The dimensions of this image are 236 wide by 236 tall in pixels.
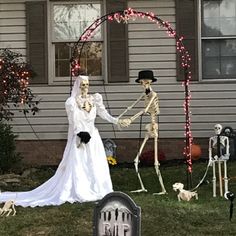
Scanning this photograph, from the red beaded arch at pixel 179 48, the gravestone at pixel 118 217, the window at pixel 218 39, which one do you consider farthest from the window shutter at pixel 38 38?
the gravestone at pixel 118 217

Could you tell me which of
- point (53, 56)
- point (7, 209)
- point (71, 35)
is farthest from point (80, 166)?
point (71, 35)

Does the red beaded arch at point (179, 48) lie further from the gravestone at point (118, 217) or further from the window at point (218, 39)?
the gravestone at point (118, 217)

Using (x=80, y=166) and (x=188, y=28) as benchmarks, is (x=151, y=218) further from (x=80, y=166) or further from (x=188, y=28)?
(x=188, y=28)

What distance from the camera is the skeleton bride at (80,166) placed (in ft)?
30.4

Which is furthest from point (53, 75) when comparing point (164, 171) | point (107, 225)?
point (107, 225)

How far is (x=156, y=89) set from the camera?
45.9ft

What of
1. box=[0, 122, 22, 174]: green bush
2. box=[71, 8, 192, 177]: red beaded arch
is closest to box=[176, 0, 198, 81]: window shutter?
box=[71, 8, 192, 177]: red beaded arch

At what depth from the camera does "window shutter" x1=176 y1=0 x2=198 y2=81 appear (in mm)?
13914

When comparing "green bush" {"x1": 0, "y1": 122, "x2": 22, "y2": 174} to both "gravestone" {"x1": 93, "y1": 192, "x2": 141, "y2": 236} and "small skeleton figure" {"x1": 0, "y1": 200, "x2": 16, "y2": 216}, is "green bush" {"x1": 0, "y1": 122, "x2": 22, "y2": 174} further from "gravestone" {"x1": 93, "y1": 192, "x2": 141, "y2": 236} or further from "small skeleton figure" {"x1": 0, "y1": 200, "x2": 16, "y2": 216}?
"gravestone" {"x1": 93, "y1": 192, "x2": 141, "y2": 236}

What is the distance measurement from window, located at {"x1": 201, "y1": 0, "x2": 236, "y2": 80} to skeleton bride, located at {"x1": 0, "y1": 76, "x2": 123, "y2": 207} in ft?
16.2

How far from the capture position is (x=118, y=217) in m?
5.42

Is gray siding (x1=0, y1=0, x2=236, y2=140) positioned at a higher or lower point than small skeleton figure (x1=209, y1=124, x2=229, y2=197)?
higher

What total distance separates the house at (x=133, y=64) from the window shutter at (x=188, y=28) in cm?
2

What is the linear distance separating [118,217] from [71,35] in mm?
9313
